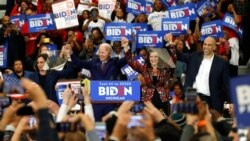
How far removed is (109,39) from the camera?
17.3m

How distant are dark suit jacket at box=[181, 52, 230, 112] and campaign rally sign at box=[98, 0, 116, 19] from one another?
18.7 feet

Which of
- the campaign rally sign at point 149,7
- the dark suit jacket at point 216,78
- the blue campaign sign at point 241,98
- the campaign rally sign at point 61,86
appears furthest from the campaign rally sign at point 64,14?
the blue campaign sign at point 241,98

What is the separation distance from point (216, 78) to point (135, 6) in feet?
19.7

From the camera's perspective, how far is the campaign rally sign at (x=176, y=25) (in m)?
17.4

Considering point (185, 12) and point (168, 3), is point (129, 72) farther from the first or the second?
point (168, 3)

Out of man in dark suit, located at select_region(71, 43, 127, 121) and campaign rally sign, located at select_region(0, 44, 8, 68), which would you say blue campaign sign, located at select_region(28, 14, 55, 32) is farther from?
man in dark suit, located at select_region(71, 43, 127, 121)

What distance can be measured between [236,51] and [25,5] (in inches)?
181

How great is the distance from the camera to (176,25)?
17438mm

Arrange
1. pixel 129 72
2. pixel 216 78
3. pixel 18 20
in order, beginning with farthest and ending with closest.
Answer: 1. pixel 18 20
2. pixel 129 72
3. pixel 216 78

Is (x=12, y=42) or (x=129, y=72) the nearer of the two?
(x=129, y=72)

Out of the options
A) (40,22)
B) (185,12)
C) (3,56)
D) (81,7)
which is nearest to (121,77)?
(3,56)

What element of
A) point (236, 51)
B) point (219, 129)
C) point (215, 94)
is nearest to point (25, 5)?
point (236, 51)

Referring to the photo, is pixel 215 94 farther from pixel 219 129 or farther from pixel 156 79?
pixel 219 129

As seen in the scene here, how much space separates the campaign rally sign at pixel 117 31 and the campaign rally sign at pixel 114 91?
4.01 meters
